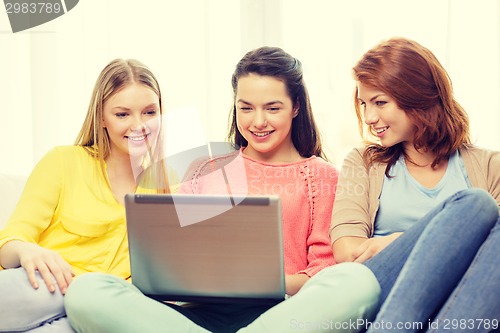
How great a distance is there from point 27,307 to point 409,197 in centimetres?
93

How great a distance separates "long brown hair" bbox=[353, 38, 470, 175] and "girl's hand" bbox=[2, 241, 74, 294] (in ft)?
2.65

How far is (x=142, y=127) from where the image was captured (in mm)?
1756

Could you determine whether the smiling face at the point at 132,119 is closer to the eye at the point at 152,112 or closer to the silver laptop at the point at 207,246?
the eye at the point at 152,112

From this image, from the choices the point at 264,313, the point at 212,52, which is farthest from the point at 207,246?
the point at 212,52

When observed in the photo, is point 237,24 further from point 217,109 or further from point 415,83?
point 415,83

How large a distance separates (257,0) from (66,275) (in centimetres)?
164

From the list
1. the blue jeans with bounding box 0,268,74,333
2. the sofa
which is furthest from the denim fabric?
the sofa

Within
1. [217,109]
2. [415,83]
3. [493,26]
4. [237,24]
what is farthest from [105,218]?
[493,26]

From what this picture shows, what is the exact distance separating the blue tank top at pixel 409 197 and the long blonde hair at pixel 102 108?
0.56m

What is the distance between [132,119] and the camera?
1.76 metres

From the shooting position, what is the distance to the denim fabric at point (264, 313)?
1272 millimetres

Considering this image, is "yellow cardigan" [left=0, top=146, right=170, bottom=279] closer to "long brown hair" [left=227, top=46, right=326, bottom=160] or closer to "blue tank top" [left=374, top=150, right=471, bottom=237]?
"long brown hair" [left=227, top=46, right=326, bottom=160]

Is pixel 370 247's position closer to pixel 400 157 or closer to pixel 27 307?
pixel 400 157

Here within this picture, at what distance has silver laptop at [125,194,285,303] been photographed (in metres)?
1.29
